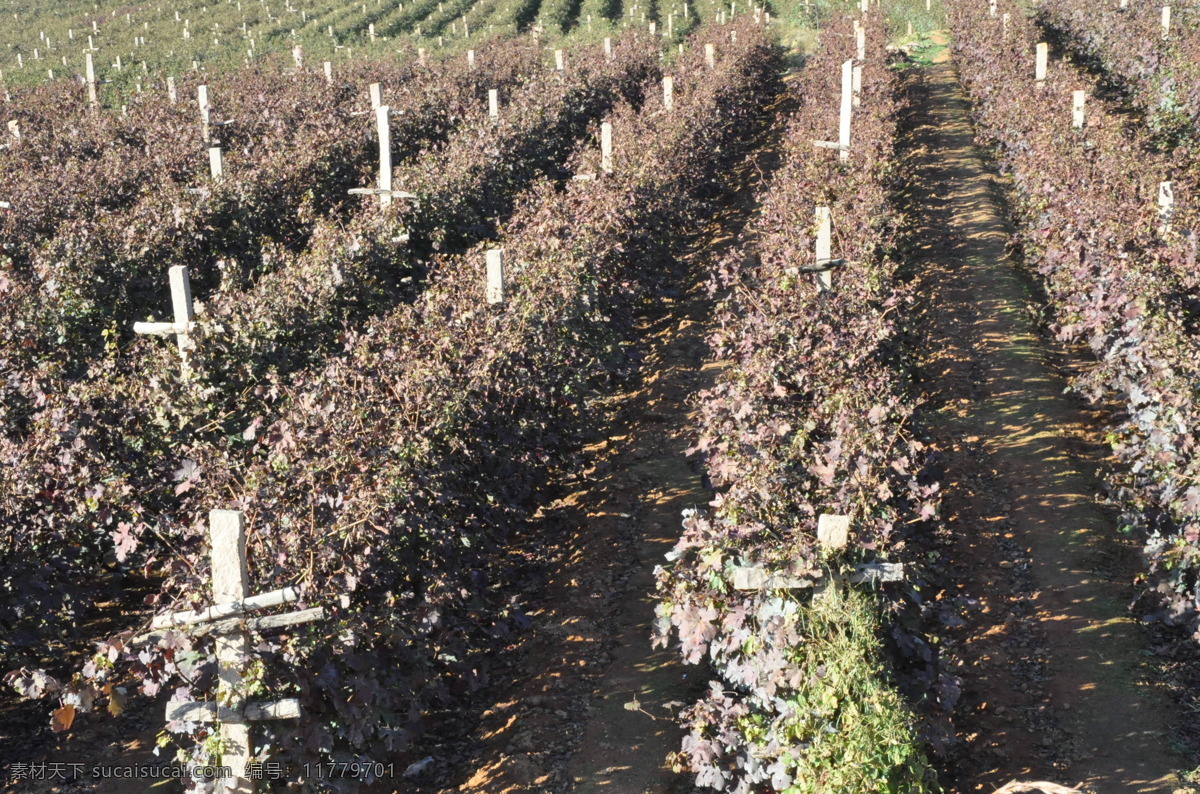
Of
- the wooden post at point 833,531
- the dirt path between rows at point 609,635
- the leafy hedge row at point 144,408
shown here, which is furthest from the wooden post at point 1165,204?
the leafy hedge row at point 144,408

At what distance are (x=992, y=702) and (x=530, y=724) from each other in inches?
98.0

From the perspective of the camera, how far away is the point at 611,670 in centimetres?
655

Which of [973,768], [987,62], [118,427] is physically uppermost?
[987,62]

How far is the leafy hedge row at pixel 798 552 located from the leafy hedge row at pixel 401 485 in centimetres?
123

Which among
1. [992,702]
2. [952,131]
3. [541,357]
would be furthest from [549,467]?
[952,131]

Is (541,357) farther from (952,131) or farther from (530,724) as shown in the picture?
(952,131)

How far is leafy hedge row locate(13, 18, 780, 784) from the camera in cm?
491

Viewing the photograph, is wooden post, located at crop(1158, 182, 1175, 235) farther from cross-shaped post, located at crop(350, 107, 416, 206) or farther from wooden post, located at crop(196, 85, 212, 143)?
wooden post, located at crop(196, 85, 212, 143)

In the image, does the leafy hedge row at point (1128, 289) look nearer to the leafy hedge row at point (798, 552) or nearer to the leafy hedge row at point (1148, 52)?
the leafy hedge row at point (1148, 52)

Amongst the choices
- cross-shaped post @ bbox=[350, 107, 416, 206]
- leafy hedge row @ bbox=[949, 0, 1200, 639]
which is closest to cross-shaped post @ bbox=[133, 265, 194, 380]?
cross-shaped post @ bbox=[350, 107, 416, 206]

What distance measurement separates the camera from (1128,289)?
29.6ft

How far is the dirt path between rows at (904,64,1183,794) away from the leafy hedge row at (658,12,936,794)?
84 centimetres

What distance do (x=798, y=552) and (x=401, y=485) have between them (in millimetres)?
2077

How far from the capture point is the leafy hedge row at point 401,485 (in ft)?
16.1
